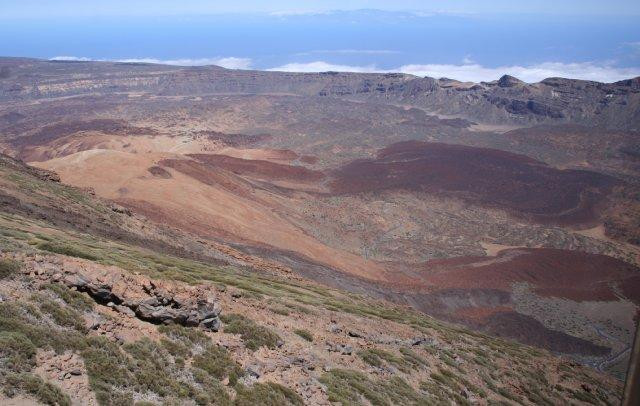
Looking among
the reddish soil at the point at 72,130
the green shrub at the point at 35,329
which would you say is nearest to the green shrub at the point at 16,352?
the green shrub at the point at 35,329

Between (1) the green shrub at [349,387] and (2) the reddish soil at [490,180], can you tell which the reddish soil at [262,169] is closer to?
(2) the reddish soil at [490,180]

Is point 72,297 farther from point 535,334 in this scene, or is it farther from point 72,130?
point 72,130

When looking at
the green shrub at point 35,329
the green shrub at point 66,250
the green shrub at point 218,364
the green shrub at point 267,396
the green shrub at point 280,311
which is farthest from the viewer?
the green shrub at point 280,311

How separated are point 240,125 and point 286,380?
429ft

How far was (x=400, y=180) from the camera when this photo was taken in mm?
84312

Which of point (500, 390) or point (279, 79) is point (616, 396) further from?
point (279, 79)

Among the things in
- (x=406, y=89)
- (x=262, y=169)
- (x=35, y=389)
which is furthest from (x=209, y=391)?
(x=406, y=89)

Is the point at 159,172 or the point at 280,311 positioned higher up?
the point at 280,311

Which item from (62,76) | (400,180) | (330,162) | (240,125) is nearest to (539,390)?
(400,180)

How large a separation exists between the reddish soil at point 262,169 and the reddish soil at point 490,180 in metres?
5.18

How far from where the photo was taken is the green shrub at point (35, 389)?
26.4 feet

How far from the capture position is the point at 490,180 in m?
85.9

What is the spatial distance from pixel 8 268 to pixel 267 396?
261 inches

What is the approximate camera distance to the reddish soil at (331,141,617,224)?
245 ft
